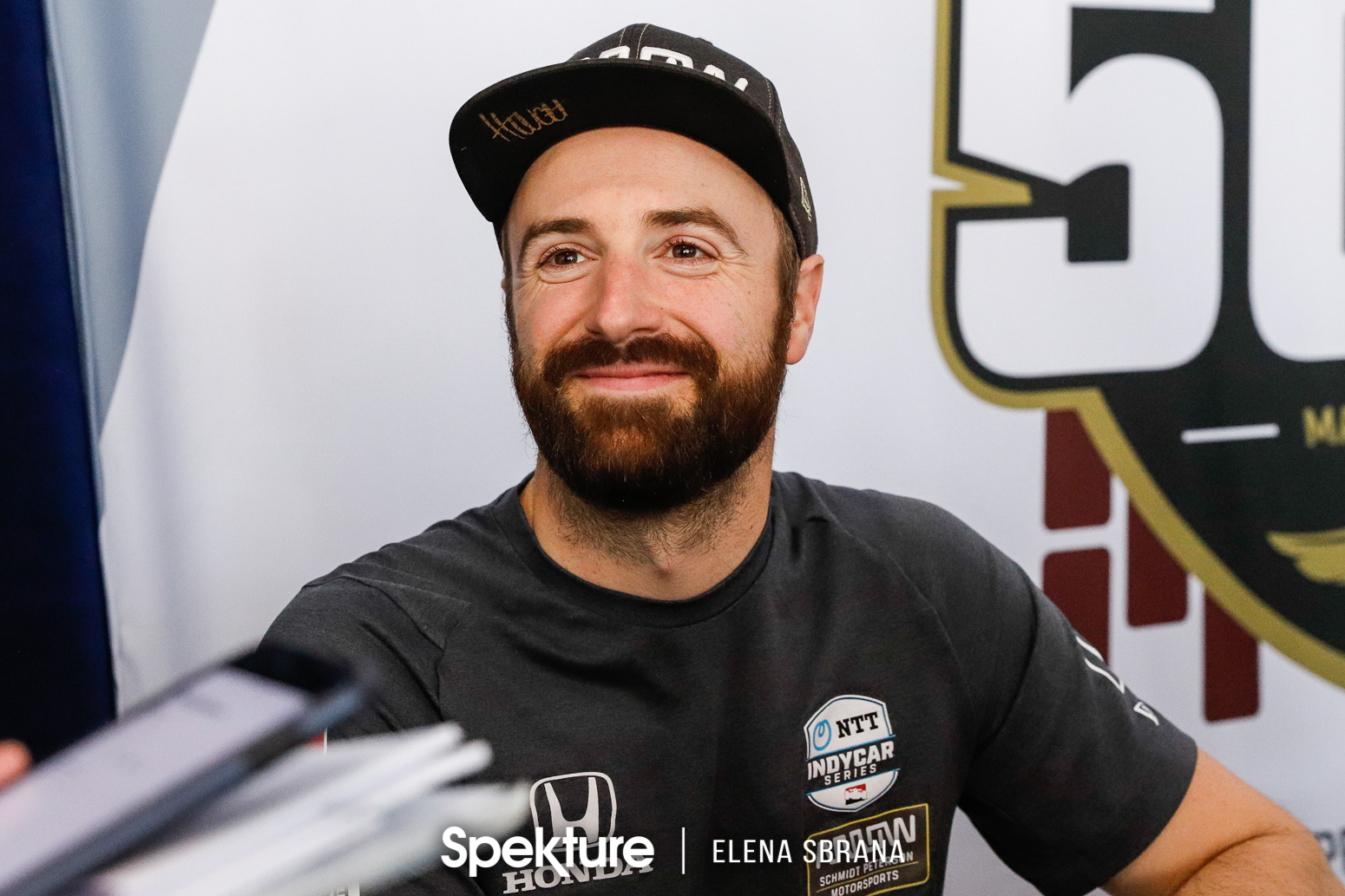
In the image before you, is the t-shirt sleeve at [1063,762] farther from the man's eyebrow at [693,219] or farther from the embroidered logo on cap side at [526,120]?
the embroidered logo on cap side at [526,120]

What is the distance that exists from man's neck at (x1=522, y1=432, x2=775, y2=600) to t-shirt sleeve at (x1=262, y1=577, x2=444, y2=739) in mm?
144

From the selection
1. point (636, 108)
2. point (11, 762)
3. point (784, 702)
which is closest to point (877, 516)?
point (784, 702)

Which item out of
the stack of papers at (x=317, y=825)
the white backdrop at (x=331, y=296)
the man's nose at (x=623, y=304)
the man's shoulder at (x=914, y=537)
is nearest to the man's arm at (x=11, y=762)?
the stack of papers at (x=317, y=825)

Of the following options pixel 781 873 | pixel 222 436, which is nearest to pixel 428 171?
pixel 222 436

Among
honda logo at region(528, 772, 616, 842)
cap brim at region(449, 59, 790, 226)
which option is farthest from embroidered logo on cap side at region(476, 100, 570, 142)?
honda logo at region(528, 772, 616, 842)

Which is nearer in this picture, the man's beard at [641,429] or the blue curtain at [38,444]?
the man's beard at [641,429]

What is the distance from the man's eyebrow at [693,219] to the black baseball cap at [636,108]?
0.20ft

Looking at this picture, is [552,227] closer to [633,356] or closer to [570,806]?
[633,356]

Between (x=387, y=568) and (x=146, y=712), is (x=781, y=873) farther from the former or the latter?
(x=146, y=712)

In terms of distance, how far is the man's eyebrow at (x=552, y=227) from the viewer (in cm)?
99

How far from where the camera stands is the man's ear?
3.70 ft

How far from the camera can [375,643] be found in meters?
0.86

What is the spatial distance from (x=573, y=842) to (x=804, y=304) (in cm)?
58

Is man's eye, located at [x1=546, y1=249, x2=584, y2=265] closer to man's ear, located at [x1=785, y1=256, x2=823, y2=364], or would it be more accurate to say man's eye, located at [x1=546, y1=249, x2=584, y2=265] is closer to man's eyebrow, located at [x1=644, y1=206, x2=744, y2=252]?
man's eyebrow, located at [x1=644, y1=206, x2=744, y2=252]
